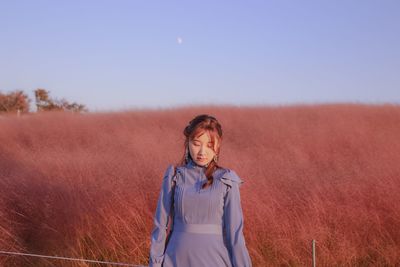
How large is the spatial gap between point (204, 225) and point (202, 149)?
30 centimetres

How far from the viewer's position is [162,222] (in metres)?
2.15

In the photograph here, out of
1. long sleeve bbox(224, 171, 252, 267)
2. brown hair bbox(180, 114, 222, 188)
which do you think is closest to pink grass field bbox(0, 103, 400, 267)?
long sleeve bbox(224, 171, 252, 267)

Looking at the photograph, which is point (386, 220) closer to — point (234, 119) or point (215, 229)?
point (215, 229)

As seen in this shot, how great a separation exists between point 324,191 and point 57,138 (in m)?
8.65

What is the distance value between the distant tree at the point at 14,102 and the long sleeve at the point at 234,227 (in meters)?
27.2

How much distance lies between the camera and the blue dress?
2.04 meters

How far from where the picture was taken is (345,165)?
7.72m

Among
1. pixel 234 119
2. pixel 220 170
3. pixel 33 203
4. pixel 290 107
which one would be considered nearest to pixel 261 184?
pixel 33 203

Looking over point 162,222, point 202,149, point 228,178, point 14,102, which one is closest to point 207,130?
point 202,149

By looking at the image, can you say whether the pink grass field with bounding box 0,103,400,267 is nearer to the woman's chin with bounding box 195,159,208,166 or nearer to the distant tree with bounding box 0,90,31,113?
the woman's chin with bounding box 195,159,208,166

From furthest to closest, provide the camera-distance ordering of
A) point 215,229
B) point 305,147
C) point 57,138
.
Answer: point 57,138
point 305,147
point 215,229

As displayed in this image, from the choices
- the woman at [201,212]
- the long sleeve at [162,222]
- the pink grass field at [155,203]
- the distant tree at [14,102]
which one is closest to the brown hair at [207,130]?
the woman at [201,212]

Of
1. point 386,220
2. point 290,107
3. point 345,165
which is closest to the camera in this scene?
point 386,220

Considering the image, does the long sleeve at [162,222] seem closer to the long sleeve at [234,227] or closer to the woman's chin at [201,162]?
the woman's chin at [201,162]
